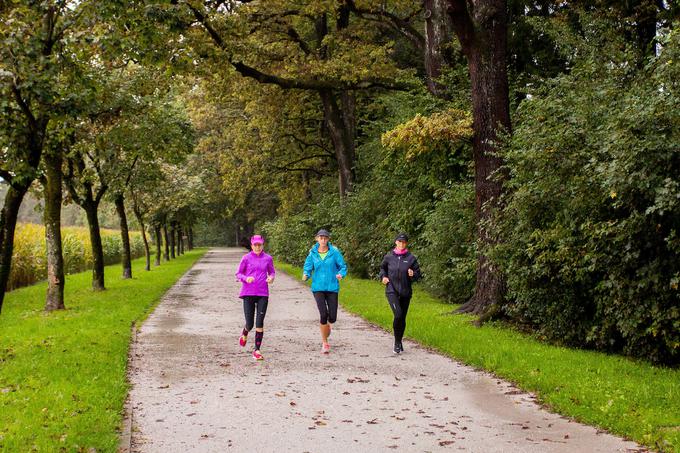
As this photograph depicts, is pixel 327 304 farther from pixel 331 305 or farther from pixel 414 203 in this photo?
pixel 414 203

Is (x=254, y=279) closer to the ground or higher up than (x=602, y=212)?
closer to the ground

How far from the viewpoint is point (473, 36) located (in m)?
13.4

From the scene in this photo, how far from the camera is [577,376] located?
8.35 metres

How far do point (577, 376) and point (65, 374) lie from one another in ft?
20.4

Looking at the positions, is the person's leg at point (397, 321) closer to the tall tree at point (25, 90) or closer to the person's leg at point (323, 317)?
A: the person's leg at point (323, 317)

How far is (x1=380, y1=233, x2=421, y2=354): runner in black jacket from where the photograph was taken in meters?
10.7

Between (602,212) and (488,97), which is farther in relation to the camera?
(488,97)

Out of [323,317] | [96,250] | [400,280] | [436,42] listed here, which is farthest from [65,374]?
[436,42]

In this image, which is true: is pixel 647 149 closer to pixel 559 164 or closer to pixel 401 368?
pixel 559 164

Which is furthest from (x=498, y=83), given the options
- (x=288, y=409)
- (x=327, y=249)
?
(x=288, y=409)

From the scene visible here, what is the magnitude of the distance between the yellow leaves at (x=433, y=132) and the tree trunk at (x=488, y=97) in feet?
1.64

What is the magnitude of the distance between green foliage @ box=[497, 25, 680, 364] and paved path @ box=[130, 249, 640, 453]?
2.29 m

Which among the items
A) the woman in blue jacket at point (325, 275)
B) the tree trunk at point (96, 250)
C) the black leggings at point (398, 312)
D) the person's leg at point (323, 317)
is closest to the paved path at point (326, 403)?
the person's leg at point (323, 317)

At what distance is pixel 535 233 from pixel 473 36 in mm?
4522
